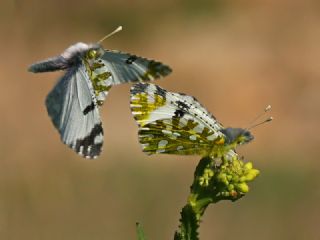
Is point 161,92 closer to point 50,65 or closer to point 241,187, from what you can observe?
point 241,187

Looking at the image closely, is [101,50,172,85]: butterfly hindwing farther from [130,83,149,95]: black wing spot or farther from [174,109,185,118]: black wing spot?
[174,109,185,118]: black wing spot

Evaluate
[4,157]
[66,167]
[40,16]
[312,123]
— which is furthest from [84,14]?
[4,157]

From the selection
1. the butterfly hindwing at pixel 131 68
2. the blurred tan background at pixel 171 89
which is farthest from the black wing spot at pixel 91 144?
the blurred tan background at pixel 171 89

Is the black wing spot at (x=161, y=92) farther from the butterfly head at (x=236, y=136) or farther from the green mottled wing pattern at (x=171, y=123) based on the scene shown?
the butterfly head at (x=236, y=136)

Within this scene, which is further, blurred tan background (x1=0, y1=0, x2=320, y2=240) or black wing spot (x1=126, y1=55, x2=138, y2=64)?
blurred tan background (x1=0, y1=0, x2=320, y2=240)

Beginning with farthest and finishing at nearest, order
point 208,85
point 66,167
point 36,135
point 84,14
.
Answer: point 84,14, point 208,85, point 36,135, point 66,167

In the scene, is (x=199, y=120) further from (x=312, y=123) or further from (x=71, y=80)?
(x=312, y=123)

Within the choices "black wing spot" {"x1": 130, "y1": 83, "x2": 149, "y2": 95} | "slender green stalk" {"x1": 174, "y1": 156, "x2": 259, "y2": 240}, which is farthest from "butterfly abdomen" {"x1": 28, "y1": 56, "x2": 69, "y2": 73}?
"slender green stalk" {"x1": 174, "y1": 156, "x2": 259, "y2": 240}
